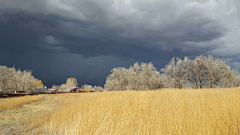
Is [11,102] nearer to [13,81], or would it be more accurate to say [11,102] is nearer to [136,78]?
[13,81]

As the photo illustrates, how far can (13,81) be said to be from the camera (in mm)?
43562

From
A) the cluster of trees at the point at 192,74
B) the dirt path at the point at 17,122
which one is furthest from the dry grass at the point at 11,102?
the cluster of trees at the point at 192,74

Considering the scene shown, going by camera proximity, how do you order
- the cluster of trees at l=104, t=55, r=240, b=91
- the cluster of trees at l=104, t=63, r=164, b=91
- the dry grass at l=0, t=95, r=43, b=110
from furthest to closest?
the cluster of trees at l=104, t=63, r=164, b=91 < the cluster of trees at l=104, t=55, r=240, b=91 < the dry grass at l=0, t=95, r=43, b=110

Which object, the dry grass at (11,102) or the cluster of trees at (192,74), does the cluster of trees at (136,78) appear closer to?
the cluster of trees at (192,74)

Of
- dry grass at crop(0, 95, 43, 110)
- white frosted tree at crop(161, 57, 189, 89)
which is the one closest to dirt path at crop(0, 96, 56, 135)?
dry grass at crop(0, 95, 43, 110)

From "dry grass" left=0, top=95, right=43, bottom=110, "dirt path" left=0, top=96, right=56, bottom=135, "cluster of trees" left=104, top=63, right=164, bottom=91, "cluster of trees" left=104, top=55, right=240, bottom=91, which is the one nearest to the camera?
"dirt path" left=0, top=96, right=56, bottom=135

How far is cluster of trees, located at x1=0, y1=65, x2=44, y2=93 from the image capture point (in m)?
38.9

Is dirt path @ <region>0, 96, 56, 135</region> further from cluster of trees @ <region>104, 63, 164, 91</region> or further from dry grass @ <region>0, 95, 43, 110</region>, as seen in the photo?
cluster of trees @ <region>104, 63, 164, 91</region>

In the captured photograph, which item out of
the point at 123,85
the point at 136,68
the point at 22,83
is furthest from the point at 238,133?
the point at 22,83

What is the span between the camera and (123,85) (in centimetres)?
5934

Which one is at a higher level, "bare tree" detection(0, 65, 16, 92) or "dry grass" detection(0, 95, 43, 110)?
"bare tree" detection(0, 65, 16, 92)

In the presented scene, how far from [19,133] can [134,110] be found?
5.05 meters

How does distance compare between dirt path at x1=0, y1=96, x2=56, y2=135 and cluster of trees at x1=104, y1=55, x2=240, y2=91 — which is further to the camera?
cluster of trees at x1=104, y1=55, x2=240, y2=91

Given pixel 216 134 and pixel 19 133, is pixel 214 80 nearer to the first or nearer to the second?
pixel 216 134
